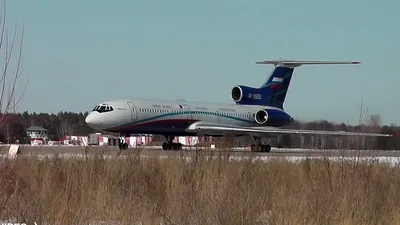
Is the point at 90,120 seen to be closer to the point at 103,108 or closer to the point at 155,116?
the point at 103,108

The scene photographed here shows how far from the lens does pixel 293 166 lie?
11.6 meters

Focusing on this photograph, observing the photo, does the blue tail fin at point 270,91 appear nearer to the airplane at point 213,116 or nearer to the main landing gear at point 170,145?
the airplane at point 213,116

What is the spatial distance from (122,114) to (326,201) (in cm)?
2263

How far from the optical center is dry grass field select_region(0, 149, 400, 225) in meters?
5.58

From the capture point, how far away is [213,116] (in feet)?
109

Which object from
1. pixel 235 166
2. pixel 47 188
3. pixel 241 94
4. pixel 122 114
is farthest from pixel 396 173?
pixel 241 94

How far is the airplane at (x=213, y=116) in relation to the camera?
29.0 meters

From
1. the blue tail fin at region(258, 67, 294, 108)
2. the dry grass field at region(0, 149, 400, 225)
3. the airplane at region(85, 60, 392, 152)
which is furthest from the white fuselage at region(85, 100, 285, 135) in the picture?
the dry grass field at region(0, 149, 400, 225)

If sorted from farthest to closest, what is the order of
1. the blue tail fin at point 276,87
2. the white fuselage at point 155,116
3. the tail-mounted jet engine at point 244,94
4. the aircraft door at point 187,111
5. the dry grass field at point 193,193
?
the blue tail fin at point 276,87 < the tail-mounted jet engine at point 244,94 < the aircraft door at point 187,111 < the white fuselage at point 155,116 < the dry grass field at point 193,193

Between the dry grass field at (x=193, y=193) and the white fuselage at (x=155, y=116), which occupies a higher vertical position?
the white fuselage at (x=155, y=116)

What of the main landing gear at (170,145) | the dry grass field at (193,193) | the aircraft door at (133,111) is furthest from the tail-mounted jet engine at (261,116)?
the dry grass field at (193,193)

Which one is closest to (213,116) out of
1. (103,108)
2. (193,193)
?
(103,108)

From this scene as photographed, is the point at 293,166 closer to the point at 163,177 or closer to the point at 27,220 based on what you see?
the point at 163,177

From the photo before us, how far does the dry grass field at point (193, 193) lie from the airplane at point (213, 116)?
15.9 m
